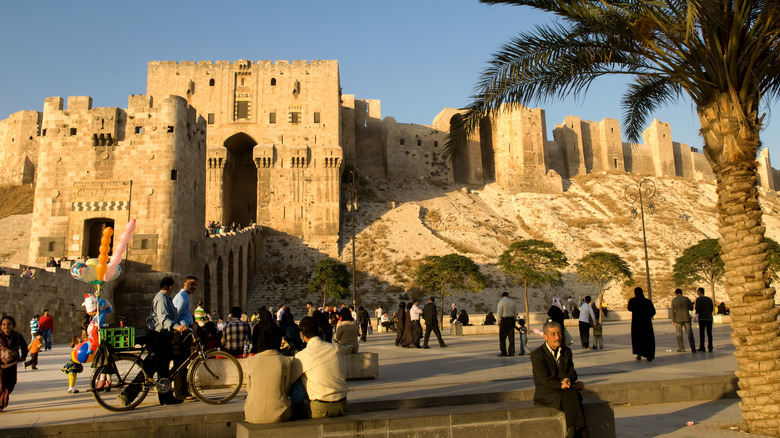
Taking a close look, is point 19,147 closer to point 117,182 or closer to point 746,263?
point 117,182

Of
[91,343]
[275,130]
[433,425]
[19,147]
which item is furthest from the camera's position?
[19,147]

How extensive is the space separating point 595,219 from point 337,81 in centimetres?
1969

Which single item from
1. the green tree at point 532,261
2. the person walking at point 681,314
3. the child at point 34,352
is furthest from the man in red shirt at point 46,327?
the green tree at point 532,261

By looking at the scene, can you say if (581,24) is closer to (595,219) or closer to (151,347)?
(151,347)

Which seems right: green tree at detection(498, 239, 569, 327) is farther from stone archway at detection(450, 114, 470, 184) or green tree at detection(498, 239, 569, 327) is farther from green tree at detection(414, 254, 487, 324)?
stone archway at detection(450, 114, 470, 184)

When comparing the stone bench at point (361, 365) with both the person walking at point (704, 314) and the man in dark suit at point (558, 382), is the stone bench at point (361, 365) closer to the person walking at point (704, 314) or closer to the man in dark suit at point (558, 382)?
the man in dark suit at point (558, 382)

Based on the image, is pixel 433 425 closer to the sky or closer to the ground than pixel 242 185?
closer to the ground

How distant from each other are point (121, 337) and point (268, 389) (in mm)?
2419

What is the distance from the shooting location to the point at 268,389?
434 centimetres

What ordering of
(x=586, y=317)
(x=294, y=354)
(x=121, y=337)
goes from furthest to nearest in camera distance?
(x=586, y=317) < (x=294, y=354) < (x=121, y=337)

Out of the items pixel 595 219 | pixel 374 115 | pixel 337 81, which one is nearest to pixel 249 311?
pixel 337 81

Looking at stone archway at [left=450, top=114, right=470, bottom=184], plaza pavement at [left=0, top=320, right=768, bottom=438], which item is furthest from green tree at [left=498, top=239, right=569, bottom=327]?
stone archway at [left=450, top=114, right=470, bottom=184]

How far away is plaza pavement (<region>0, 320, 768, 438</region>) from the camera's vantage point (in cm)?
539

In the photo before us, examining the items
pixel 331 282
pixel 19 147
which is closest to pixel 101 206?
pixel 331 282
